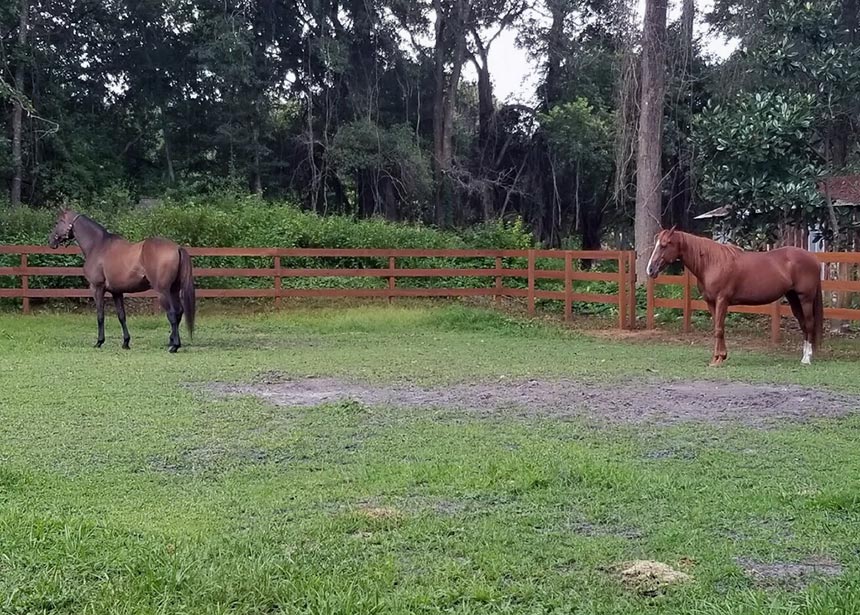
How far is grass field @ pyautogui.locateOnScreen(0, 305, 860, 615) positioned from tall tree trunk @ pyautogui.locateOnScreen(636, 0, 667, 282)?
24.7 ft

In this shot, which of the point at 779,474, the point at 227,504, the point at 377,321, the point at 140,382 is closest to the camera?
the point at 227,504

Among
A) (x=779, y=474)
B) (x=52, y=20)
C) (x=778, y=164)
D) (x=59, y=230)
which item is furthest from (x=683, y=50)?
(x=52, y=20)

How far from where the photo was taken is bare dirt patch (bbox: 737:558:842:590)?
276cm

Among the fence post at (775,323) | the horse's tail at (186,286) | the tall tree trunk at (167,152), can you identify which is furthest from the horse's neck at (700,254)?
the tall tree trunk at (167,152)

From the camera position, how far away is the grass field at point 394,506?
8.79 feet

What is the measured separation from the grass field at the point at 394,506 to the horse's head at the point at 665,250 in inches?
96.8

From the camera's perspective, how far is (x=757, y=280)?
349 inches

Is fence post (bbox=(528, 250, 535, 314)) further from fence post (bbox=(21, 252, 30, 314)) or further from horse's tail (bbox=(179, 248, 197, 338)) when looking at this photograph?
fence post (bbox=(21, 252, 30, 314))

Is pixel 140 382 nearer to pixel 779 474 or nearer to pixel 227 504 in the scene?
pixel 227 504

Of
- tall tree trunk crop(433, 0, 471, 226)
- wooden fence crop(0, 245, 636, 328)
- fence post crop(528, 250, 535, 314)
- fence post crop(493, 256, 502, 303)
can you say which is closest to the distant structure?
wooden fence crop(0, 245, 636, 328)

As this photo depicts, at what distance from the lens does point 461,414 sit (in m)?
5.79

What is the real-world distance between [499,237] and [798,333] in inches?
296

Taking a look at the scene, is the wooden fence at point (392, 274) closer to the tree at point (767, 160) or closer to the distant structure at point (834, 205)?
the tree at point (767, 160)

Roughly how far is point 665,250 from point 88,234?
6984mm
